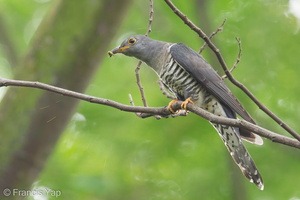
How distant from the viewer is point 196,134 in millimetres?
4883

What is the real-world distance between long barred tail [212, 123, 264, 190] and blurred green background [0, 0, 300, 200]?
90 cm

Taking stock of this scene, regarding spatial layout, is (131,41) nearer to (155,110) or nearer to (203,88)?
(203,88)

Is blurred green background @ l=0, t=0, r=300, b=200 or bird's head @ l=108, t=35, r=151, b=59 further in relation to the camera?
blurred green background @ l=0, t=0, r=300, b=200

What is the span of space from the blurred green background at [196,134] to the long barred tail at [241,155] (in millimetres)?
900

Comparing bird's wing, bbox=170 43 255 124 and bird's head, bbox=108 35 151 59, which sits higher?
bird's wing, bbox=170 43 255 124

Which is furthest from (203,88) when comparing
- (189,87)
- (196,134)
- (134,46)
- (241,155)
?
(196,134)

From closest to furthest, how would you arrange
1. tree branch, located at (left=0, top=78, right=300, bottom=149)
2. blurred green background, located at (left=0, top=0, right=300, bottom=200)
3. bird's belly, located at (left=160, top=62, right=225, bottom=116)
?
1. tree branch, located at (left=0, top=78, right=300, bottom=149)
2. bird's belly, located at (left=160, top=62, right=225, bottom=116)
3. blurred green background, located at (left=0, top=0, right=300, bottom=200)

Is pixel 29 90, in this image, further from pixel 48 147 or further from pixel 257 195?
pixel 257 195

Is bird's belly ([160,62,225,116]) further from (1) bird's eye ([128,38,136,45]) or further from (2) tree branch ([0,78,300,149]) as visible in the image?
(2) tree branch ([0,78,300,149])

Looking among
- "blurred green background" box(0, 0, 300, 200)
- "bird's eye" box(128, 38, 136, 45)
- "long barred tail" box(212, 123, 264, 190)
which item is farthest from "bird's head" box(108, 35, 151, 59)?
"long barred tail" box(212, 123, 264, 190)

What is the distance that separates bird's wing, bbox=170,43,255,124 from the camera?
3716 millimetres

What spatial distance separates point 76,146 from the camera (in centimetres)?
517

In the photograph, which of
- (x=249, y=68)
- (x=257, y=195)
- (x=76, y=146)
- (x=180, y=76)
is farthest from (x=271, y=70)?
(x=76, y=146)

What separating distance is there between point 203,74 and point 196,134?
46.6 inches
